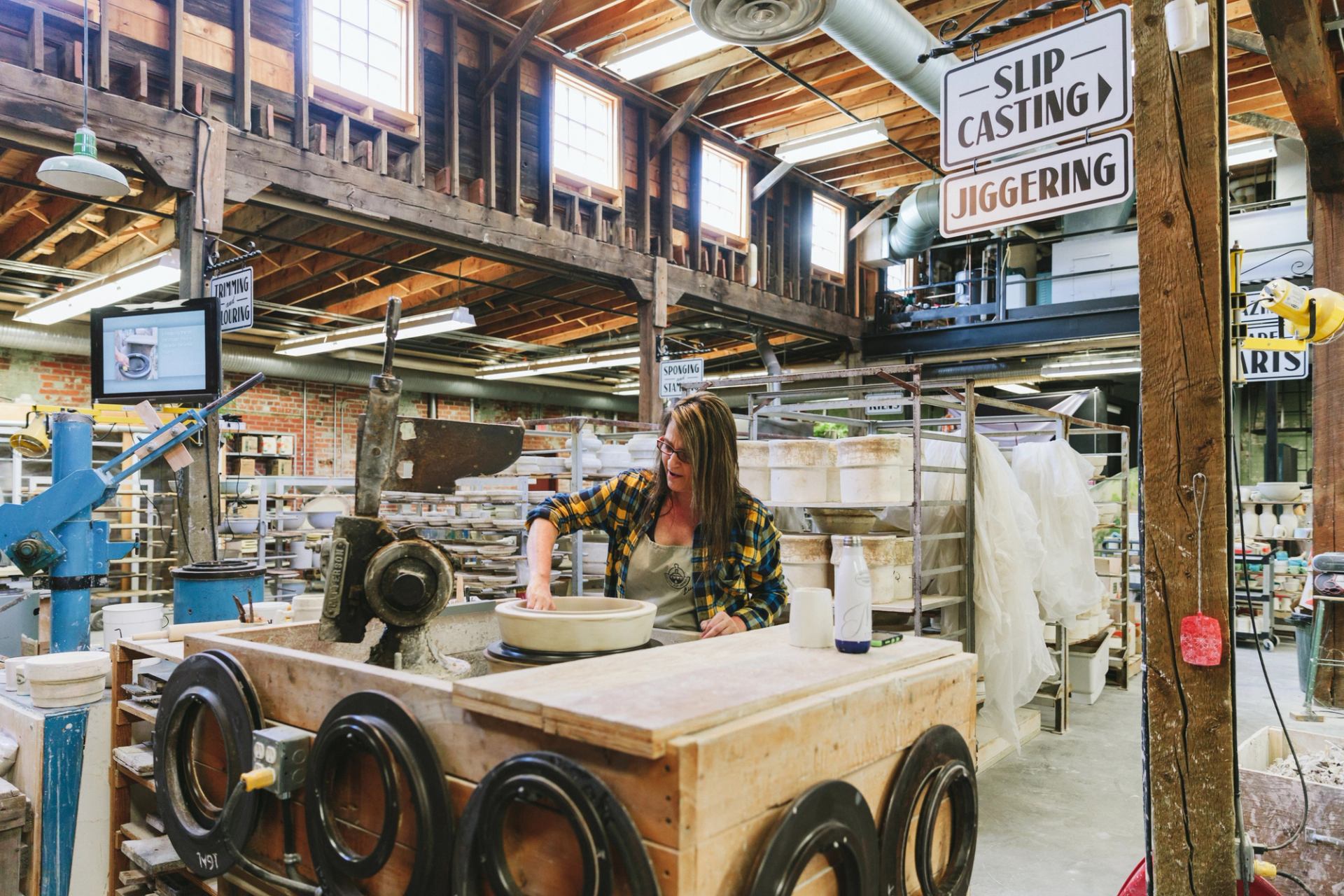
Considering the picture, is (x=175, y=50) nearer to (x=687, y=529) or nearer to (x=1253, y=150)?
(x=687, y=529)

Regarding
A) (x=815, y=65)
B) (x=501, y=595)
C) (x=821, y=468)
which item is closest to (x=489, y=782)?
(x=821, y=468)

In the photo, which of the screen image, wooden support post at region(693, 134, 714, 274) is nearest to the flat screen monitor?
the screen image

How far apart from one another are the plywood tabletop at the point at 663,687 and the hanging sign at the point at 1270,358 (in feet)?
17.9

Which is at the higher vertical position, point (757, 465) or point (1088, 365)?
point (1088, 365)

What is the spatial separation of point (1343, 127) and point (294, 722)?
4.95 meters

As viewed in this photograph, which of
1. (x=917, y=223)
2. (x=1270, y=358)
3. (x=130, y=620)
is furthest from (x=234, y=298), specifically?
(x=917, y=223)

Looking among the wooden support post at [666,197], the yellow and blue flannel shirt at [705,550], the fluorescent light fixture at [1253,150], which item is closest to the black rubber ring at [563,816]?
the yellow and blue flannel shirt at [705,550]

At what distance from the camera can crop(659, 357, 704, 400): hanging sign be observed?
24.3ft

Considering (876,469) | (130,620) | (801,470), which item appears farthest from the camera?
(801,470)

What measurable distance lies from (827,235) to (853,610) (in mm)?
9646

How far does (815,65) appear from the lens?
23.3 ft

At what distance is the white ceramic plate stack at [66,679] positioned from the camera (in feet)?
7.43

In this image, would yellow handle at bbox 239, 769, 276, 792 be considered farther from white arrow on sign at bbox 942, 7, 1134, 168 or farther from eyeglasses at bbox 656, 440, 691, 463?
white arrow on sign at bbox 942, 7, 1134, 168

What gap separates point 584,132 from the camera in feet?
25.0
